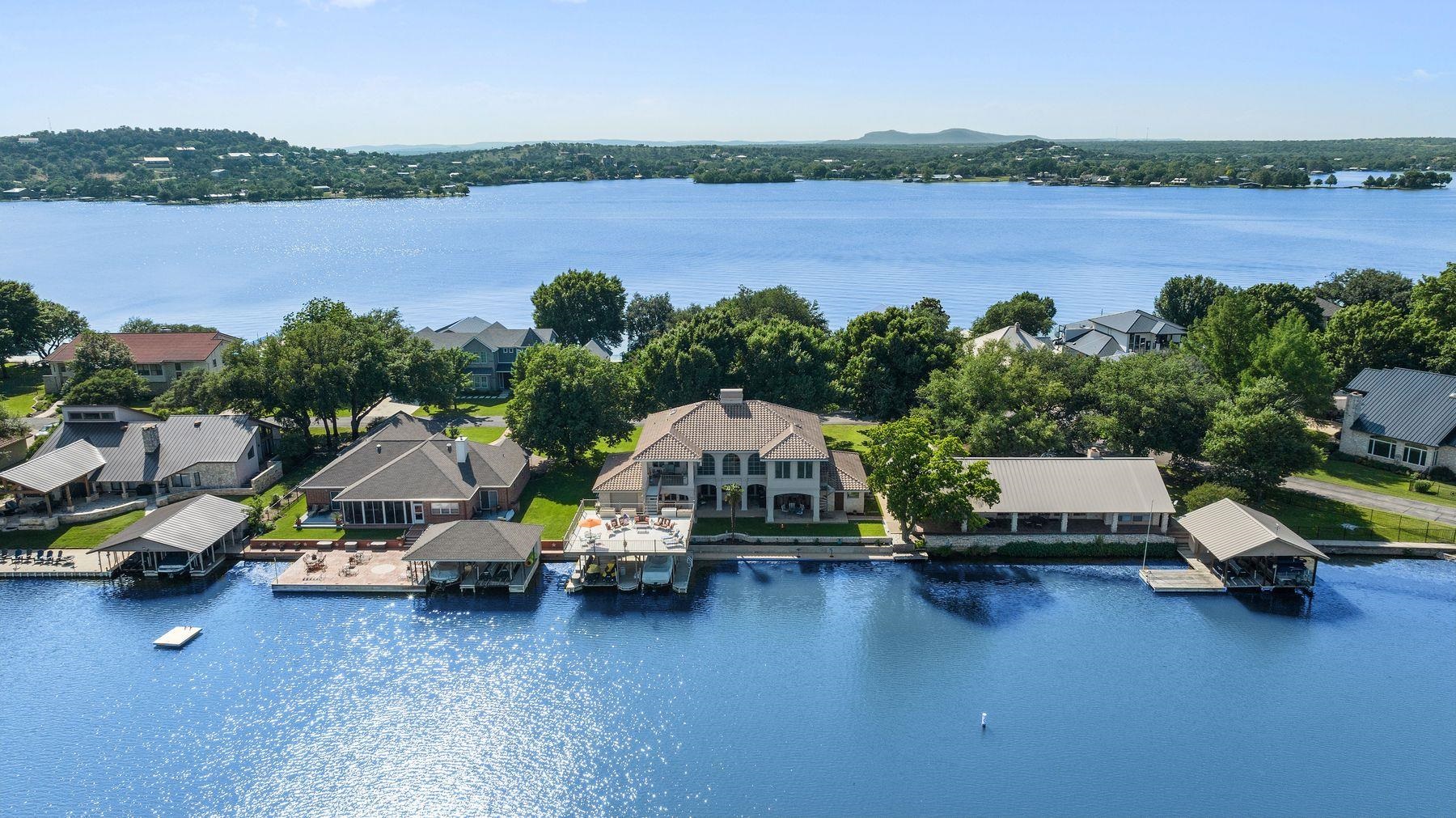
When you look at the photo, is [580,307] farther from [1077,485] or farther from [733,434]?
[1077,485]

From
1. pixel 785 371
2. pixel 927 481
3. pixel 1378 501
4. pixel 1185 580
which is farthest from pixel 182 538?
pixel 1378 501

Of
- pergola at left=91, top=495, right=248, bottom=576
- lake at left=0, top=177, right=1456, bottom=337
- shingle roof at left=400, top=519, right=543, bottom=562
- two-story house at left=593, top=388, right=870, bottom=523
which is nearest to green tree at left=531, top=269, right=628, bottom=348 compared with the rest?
Answer: lake at left=0, top=177, right=1456, bottom=337

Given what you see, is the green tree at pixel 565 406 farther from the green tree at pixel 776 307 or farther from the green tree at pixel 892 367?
the green tree at pixel 776 307

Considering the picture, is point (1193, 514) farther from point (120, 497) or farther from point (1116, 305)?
Result: point (1116, 305)

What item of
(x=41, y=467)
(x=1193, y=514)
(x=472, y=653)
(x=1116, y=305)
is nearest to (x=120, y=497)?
(x=41, y=467)

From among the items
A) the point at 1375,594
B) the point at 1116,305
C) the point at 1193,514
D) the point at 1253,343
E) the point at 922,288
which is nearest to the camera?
the point at 1375,594
